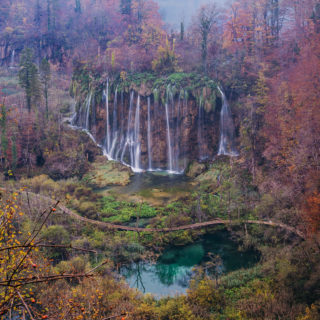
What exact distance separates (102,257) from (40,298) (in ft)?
14.1

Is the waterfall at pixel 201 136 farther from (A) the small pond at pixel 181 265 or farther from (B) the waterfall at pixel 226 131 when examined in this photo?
(A) the small pond at pixel 181 265

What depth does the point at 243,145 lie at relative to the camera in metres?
25.8

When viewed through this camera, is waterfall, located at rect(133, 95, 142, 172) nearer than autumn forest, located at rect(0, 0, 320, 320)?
No

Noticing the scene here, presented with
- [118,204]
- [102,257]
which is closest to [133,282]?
[102,257]

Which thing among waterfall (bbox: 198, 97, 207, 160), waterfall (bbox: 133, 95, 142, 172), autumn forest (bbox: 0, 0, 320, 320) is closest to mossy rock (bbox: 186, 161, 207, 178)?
autumn forest (bbox: 0, 0, 320, 320)

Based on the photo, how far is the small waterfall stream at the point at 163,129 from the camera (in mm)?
28422

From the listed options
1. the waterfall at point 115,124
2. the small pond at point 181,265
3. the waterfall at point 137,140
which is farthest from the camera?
the waterfall at point 115,124

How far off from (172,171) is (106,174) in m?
6.03

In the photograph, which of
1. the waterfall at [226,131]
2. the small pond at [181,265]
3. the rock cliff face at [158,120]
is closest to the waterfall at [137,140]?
the rock cliff face at [158,120]

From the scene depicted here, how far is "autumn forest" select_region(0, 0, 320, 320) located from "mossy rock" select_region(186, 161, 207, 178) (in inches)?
5.4

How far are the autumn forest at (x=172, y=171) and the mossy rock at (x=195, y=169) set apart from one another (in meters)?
0.14

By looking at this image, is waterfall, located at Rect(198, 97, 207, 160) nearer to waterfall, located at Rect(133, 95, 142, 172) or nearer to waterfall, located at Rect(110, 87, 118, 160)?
waterfall, located at Rect(133, 95, 142, 172)

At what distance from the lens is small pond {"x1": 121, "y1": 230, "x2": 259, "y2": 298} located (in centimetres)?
1321

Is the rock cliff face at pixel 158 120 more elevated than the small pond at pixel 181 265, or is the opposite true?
the rock cliff face at pixel 158 120
